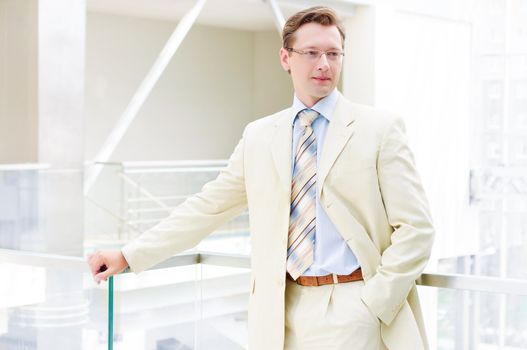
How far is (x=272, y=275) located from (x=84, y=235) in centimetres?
811

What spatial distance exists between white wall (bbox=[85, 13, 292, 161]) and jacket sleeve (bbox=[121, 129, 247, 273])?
1296 centimetres

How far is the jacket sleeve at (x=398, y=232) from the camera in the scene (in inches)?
87.5

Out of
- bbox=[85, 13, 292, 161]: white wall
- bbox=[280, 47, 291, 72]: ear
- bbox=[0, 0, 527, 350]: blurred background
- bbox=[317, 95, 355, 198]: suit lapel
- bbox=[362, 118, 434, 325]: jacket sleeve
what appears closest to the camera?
bbox=[362, 118, 434, 325]: jacket sleeve

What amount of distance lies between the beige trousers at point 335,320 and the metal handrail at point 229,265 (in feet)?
1.31

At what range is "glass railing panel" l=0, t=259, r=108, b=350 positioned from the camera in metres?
2.94

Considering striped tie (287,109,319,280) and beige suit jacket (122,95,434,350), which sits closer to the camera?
beige suit jacket (122,95,434,350)

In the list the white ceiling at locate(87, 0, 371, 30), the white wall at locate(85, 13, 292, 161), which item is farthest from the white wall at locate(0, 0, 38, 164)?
the white wall at locate(85, 13, 292, 161)

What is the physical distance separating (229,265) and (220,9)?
12428mm

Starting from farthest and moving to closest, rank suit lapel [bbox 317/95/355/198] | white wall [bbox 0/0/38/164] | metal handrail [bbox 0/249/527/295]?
white wall [bbox 0/0/38/164], metal handrail [bbox 0/249/527/295], suit lapel [bbox 317/95/355/198]

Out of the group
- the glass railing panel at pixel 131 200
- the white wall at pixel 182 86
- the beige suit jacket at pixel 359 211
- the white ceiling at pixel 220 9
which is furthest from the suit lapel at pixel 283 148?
the white wall at pixel 182 86

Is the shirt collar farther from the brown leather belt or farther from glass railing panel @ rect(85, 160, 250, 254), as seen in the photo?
glass railing panel @ rect(85, 160, 250, 254)

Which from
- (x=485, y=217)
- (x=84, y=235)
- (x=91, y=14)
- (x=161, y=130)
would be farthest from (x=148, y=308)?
(x=485, y=217)

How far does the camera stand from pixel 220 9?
15.0m

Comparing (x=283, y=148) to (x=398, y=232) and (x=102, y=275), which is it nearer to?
(x=398, y=232)
